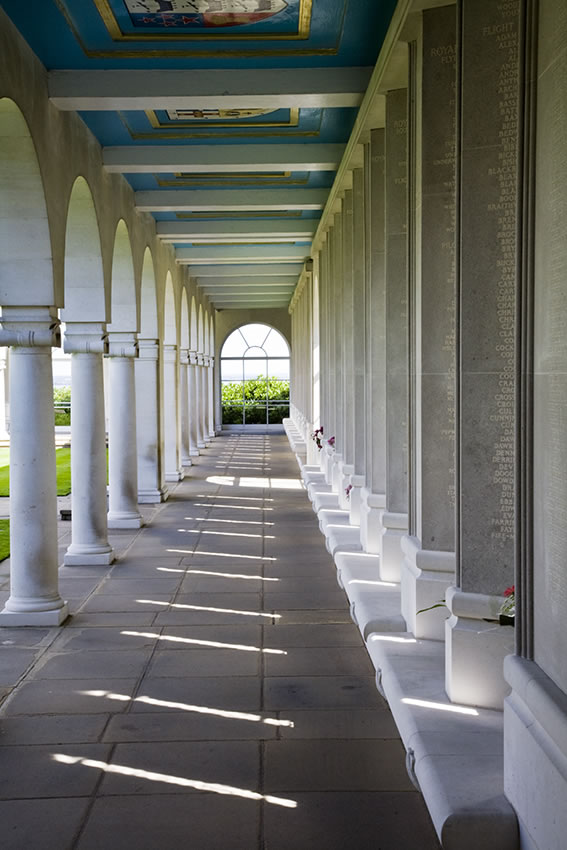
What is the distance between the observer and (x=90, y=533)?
572 inches

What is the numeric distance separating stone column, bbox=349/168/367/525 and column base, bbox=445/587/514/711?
7142 mm

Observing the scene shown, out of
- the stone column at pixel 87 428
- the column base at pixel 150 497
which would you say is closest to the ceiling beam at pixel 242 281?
the column base at pixel 150 497

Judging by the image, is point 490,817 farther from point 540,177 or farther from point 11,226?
point 11,226

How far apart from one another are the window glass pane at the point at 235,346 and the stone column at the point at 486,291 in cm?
4822

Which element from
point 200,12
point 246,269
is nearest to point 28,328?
point 200,12

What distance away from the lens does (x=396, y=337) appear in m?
10.2

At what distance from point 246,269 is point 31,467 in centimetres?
1944

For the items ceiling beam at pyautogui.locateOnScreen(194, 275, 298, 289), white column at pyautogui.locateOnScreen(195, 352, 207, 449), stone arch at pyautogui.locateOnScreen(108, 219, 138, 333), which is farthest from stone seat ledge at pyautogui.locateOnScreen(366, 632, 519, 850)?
white column at pyautogui.locateOnScreen(195, 352, 207, 449)

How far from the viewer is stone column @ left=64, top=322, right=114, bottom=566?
1389 cm

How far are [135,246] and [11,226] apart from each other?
22.5ft

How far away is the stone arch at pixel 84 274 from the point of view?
553 inches

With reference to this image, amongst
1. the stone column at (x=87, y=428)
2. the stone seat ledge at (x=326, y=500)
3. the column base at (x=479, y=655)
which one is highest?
the stone column at (x=87, y=428)

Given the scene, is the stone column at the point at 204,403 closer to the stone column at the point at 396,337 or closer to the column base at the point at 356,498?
the column base at the point at 356,498

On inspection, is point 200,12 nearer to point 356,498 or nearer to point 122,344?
point 356,498
